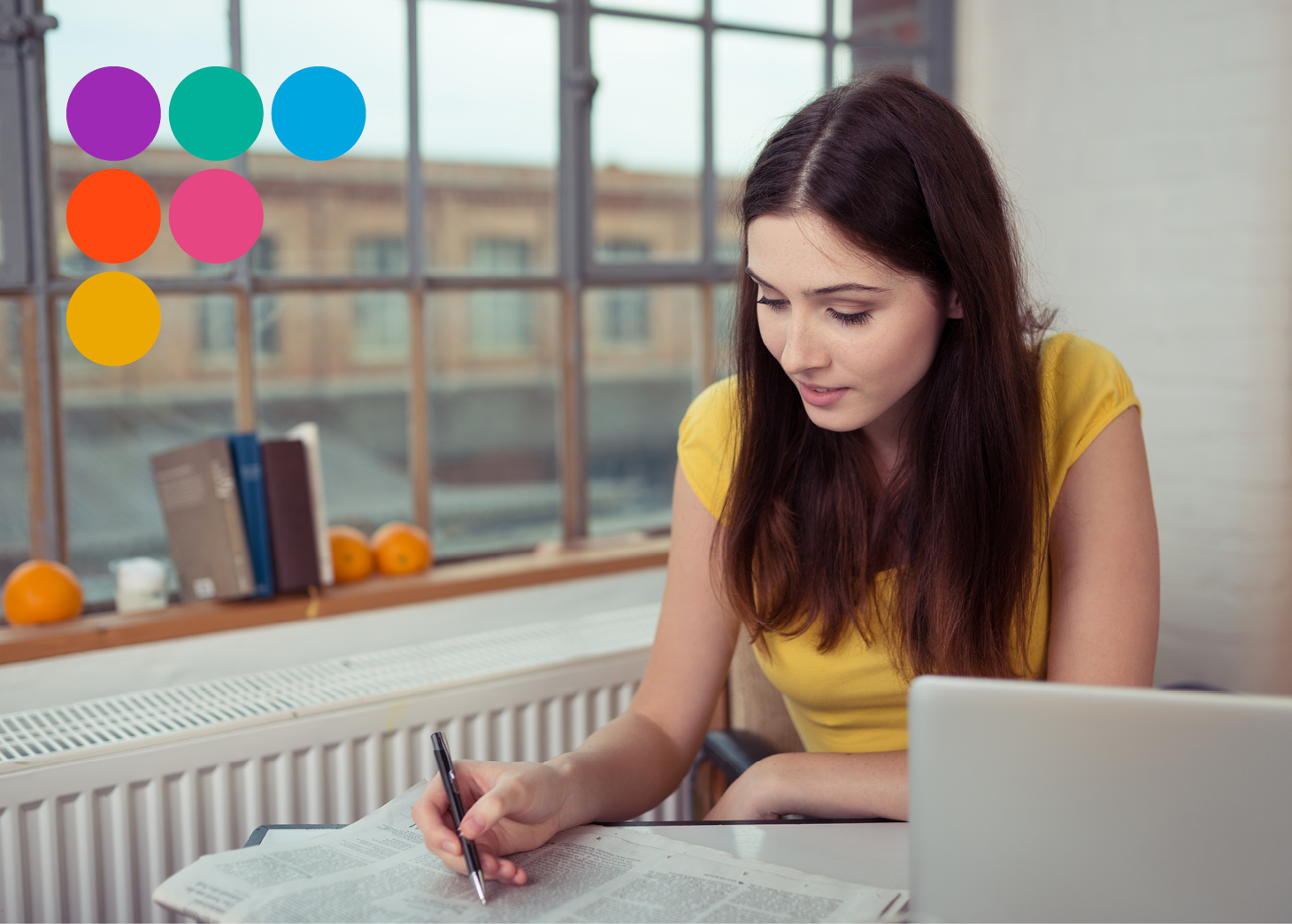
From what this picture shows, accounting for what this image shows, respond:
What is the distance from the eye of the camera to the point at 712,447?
127 cm

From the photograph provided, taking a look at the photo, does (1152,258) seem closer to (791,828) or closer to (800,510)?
(800,510)

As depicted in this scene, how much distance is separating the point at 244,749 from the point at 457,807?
2.53 feet

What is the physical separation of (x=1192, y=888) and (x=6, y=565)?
1.77m

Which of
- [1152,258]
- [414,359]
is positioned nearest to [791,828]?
[414,359]

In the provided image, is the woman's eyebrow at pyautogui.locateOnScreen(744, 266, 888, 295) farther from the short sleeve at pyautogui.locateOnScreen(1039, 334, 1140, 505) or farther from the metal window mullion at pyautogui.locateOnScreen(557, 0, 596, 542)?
the metal window mullion at pyautogui.locateOnScreen(557, 0, 596, 542)

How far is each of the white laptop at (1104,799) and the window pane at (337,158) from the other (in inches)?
63.0

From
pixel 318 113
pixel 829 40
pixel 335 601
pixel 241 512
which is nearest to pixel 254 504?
pixel 241 512

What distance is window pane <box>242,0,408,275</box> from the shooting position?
185 centimetres

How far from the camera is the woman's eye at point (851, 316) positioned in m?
1.03

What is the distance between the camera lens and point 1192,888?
0.60 metres

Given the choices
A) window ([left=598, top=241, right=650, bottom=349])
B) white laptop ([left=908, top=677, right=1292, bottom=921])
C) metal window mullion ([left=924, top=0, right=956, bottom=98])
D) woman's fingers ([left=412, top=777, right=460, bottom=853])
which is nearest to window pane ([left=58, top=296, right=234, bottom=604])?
window ([left=598, top=241, right=650, bottom=349])

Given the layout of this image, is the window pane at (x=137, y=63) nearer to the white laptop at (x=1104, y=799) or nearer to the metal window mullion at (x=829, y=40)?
the metal window mullion at (x=829, y=40)

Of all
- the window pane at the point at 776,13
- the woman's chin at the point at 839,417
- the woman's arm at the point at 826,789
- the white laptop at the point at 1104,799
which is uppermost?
the window pane at the point at 776,13

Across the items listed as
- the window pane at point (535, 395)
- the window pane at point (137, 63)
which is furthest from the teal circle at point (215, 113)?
the window pane at point (535, 395)
